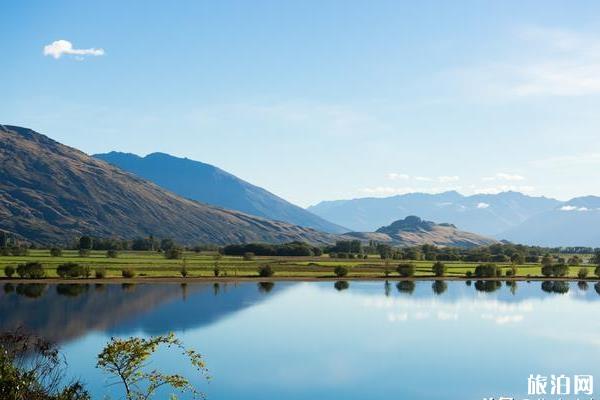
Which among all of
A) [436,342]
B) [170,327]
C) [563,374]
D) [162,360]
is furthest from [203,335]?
[563,374]

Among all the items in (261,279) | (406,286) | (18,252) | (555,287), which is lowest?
(555,287)

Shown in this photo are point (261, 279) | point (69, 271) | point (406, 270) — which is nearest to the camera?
point (69, 271)

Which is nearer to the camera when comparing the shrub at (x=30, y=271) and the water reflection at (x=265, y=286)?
the water reflection at (x=265, y=286)

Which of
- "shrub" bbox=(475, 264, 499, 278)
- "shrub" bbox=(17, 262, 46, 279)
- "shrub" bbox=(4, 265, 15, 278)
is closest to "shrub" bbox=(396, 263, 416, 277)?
"shrub" bbox=(475, 264, 499, 278)

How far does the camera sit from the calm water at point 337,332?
1970 inches

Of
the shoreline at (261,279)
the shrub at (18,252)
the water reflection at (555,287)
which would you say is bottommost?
the water reflection at (555,287)

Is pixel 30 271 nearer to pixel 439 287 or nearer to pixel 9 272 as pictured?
pixel 9 272

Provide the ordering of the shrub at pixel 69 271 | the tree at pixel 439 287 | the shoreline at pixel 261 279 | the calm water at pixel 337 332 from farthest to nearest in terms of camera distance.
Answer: the shrub at pixel 69 271 → the tree at pixel 439 287 → the shoreline at pixel 261 279 → the calm water at pixel 337 332

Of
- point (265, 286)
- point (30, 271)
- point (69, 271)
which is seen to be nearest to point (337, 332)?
point (265, 286)

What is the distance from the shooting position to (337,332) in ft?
240

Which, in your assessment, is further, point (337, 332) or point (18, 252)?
point (18, 252)

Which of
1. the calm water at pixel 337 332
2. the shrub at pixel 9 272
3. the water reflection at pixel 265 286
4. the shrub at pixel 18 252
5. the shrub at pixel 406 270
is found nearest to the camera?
the calm water at pixel 337 332

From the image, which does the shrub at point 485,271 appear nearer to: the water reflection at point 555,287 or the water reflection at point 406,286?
the water reflection at point 555,287

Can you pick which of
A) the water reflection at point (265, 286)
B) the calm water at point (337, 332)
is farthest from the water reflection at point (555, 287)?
the water reflection at point (265, 286)
